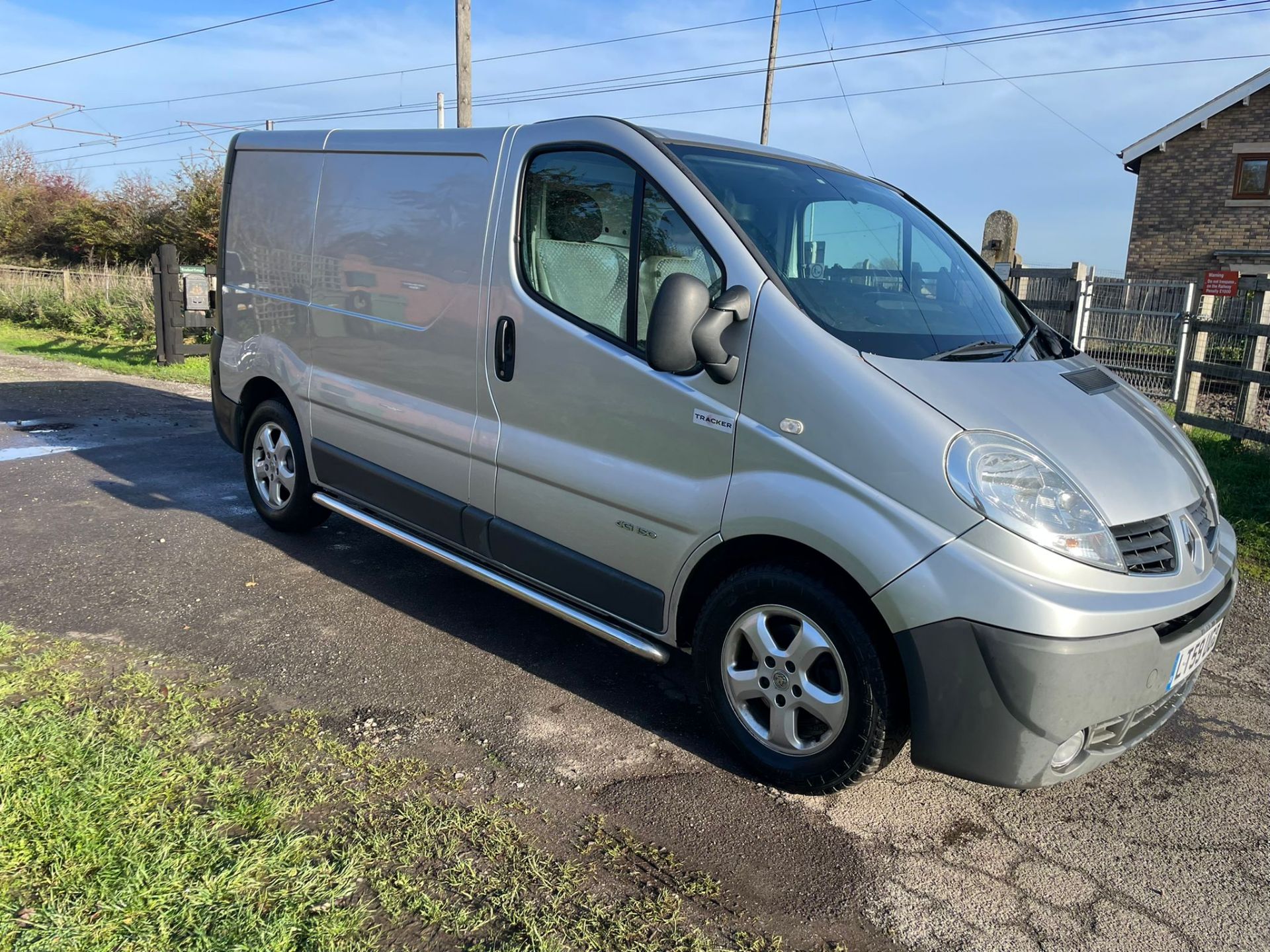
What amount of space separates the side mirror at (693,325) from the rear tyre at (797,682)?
706mm

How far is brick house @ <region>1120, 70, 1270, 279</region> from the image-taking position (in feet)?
74.0

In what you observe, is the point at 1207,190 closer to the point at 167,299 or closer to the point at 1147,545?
the point at 167,299

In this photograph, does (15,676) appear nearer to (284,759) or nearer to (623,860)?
(284,759)

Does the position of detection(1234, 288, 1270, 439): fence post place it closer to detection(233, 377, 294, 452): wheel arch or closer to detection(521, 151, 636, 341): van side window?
detection(521, 151, 636, 341): van side window

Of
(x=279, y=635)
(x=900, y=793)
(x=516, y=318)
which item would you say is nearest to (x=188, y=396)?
(x=279, y=635)

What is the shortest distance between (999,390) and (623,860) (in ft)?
6.01

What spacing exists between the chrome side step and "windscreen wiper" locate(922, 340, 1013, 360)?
140 centimetres

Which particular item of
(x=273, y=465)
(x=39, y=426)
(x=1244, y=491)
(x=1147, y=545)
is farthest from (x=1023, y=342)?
(x=39, y=426)

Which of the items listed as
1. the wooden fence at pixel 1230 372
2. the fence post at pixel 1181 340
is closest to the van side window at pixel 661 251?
the wooden fence at pixel 1230 372

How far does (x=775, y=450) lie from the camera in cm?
297

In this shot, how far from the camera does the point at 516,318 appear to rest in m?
3.75

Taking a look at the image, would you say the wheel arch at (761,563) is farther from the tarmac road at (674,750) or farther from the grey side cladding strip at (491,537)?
the tarmac road at (674,750)

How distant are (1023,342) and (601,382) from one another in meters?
1.59

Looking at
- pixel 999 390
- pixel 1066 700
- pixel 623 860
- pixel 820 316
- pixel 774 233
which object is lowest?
pixel 623 860
